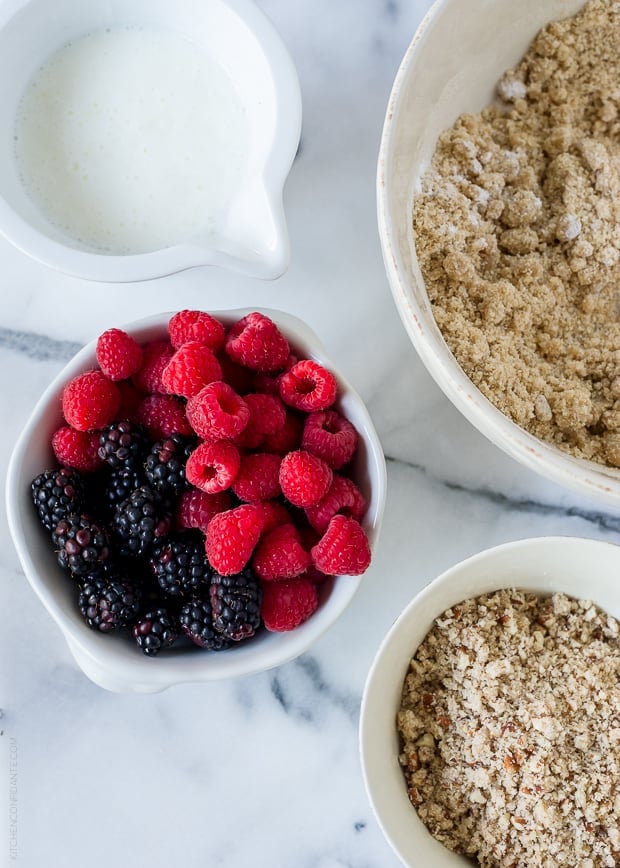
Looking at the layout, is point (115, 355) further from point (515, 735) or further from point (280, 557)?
point (515, 735)

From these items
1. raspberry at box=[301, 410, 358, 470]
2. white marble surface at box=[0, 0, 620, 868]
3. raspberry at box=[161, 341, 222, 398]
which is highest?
raspberry at box=[161, 341, 222, 398]

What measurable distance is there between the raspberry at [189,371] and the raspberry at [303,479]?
130mm

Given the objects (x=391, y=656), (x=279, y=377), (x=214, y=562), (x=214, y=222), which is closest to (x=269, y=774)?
(x=391, y=656)

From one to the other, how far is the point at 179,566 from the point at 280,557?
0.38ft

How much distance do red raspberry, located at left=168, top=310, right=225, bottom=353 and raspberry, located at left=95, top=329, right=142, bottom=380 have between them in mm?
55

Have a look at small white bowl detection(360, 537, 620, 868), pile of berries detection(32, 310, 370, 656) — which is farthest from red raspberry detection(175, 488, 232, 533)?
small white bowl detection(360, 537, 620, 868)

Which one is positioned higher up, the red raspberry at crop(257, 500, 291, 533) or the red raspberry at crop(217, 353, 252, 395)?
the red raspberry at crop(217, 353, 252, 395)

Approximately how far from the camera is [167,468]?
1.02m

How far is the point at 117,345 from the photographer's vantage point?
3.46 ft

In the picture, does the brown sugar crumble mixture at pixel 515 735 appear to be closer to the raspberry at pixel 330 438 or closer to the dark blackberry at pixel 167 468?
the raspberry at pixel 330 438

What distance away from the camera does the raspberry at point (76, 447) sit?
106 centimetres

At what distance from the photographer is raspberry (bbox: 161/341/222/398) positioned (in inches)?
39.8

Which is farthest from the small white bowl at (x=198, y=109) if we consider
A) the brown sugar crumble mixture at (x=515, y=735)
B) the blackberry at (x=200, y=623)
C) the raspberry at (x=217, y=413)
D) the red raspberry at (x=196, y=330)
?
the brown sugar crumble mixture at (x=515, y=735)

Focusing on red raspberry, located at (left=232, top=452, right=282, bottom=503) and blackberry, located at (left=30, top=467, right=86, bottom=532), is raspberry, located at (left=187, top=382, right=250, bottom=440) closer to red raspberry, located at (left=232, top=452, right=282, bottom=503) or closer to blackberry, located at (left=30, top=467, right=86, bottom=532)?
red raspberry, located at (left=232, top=452, right=282, bottom=503)
